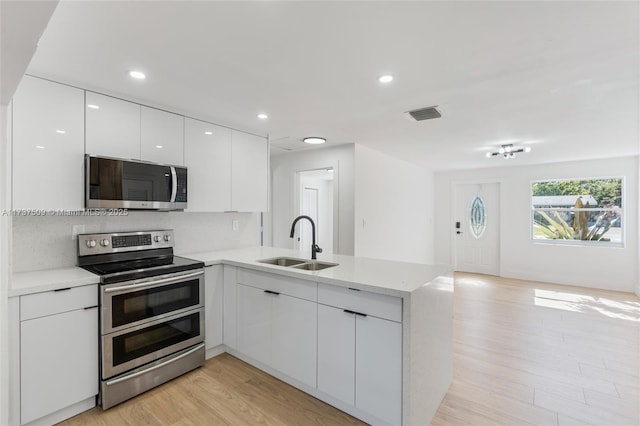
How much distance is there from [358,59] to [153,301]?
2.23m

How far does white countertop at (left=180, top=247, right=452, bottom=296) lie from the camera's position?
71.1 inches

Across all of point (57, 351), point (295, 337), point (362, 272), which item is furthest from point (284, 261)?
point (57, 351)

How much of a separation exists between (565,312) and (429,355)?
3.43 m

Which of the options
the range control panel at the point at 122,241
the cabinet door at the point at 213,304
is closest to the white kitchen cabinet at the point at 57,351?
the range control panel at the point at 122,241

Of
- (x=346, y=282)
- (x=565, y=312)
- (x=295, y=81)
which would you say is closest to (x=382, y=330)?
(x=346, y=282)

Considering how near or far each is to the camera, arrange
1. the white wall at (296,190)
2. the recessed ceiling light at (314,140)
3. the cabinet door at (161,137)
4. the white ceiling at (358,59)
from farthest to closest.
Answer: the white wall at (296,190)
the recessed ceiling light at (314,140)
the cabinet door at (161,137)
the white ceiling at (358,59)

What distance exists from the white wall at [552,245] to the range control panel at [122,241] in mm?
6215

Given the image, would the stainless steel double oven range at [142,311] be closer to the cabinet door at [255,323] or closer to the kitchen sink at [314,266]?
the cabinet door at [255,323]

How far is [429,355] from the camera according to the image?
76.7 inches

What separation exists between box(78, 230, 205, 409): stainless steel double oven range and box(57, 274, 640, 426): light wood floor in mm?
153

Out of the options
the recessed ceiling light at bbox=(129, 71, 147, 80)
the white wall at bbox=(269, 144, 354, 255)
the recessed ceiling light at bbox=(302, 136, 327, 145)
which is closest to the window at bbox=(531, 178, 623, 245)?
the white wall at bbox=(269, 144, 354, 255)

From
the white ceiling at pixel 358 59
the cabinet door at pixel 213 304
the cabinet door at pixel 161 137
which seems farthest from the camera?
the cabinet door at pixel 213 304

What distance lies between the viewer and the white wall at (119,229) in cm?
222

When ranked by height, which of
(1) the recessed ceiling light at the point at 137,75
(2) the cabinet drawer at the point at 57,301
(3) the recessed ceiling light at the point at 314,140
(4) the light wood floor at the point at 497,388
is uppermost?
(3) the recessed ceiling light at the point at 314,140
